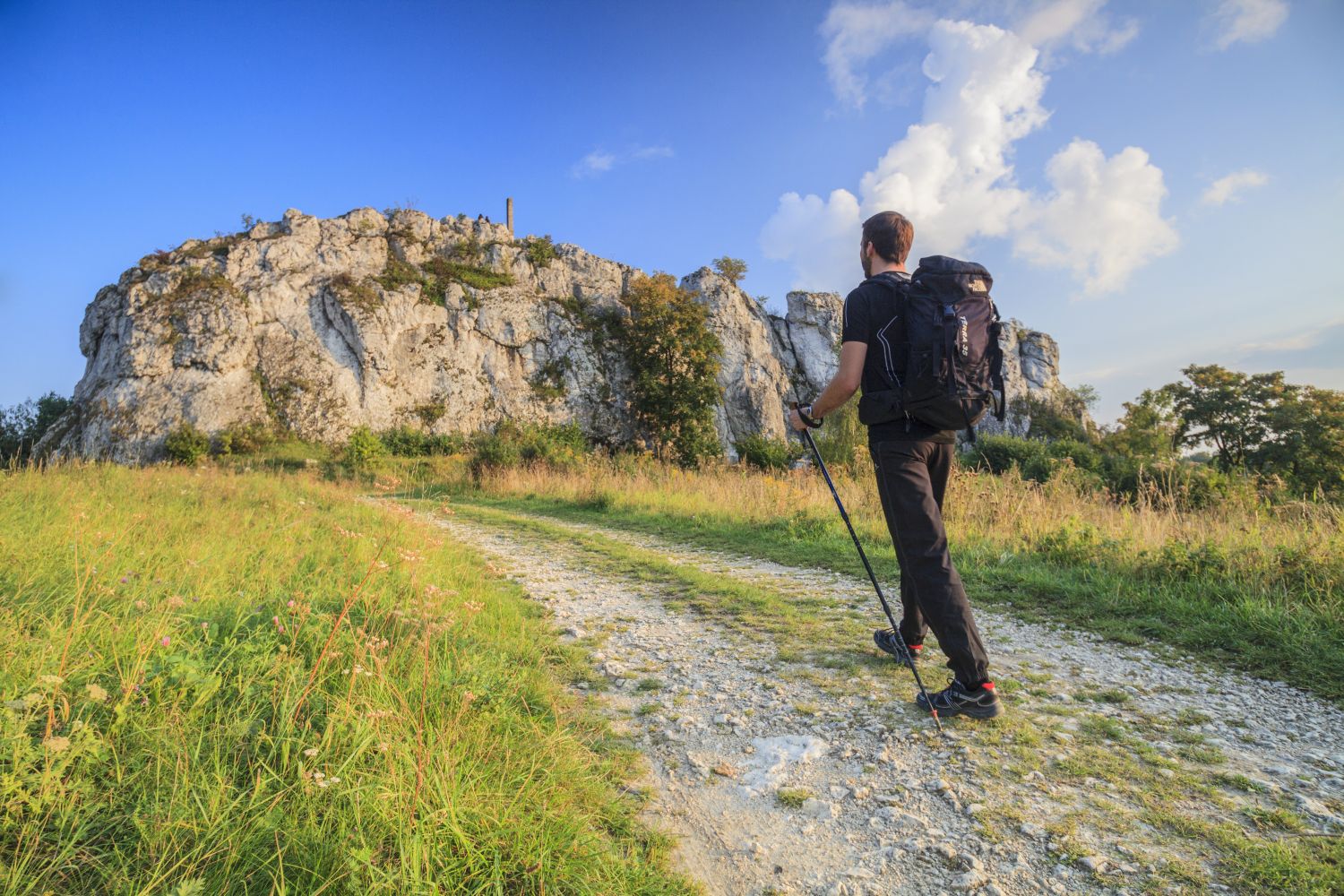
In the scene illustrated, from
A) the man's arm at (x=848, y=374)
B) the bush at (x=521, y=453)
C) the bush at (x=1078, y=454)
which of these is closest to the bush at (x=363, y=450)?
the bush at (x=521, y=453)

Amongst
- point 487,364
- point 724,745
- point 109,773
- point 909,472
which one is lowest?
point 724,745

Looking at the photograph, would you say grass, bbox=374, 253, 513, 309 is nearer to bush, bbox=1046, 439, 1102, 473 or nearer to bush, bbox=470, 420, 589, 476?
bush, bbox=470, 420, 589, 476

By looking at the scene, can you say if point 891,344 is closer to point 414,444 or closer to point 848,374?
point 848,374

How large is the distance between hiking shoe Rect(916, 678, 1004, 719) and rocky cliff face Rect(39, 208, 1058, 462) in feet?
107

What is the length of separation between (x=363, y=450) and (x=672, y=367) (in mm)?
17516

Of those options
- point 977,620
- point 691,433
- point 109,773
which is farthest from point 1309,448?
point 109,773

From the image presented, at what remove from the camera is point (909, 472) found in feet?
10.9

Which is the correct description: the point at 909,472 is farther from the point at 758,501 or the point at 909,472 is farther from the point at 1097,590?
the point at 758,501

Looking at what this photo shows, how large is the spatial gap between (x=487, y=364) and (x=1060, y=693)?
3511 cm

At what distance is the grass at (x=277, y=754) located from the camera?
1.63 meters

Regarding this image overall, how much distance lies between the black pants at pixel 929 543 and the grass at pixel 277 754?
1769 mm

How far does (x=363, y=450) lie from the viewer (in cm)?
2559

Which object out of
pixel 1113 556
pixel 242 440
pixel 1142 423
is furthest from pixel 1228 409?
pixel 242 440

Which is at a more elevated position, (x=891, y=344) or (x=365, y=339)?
(x=365, y=339)
